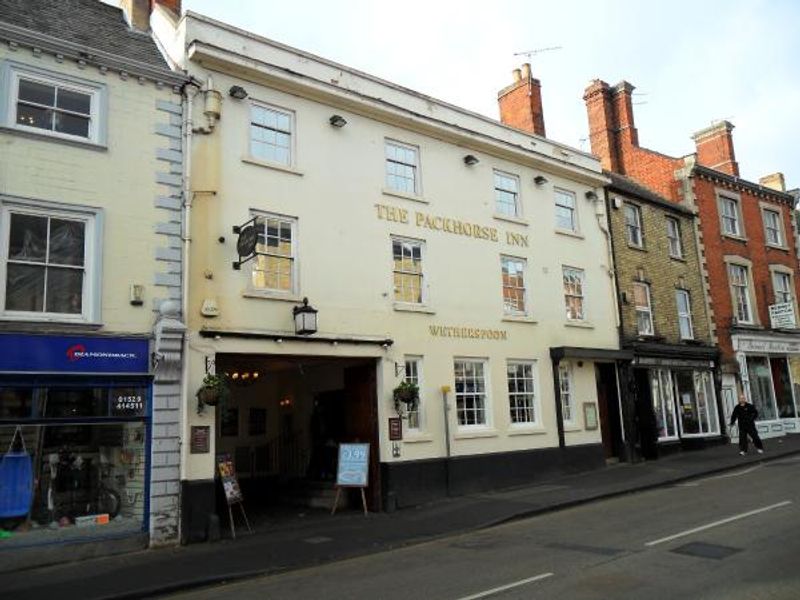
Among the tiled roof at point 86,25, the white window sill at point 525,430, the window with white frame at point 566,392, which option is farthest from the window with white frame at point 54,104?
the window with white frame at point 566,392

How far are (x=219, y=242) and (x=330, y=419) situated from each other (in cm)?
588

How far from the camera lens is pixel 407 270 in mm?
15570

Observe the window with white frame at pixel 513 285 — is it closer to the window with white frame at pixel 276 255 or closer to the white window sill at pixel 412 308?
the white window sill at pixel 412 308

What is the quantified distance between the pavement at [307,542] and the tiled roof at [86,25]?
8408mm

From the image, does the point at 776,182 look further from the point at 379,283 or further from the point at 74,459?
the point at 74,459

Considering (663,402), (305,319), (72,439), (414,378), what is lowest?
(72,439)

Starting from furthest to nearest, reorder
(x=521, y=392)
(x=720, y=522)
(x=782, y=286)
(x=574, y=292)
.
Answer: (x=782, y=286) < (x=574, y=292) < (x=521, y=392) < (x=720, y=522)

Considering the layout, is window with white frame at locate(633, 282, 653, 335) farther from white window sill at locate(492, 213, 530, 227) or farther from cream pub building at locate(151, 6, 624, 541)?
white window sill at locate(492, 213, 530, 227)

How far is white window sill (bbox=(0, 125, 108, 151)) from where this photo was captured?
1070cm

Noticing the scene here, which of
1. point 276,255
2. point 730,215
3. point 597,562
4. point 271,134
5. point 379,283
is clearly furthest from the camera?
point 730,215

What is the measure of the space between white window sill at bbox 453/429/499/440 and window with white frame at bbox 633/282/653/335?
7.33 m

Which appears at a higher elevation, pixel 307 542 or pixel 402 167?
pixel 402 167

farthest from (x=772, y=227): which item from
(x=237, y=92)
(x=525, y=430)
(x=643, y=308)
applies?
(x=237, y=92)

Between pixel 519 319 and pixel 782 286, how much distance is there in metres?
15.6
